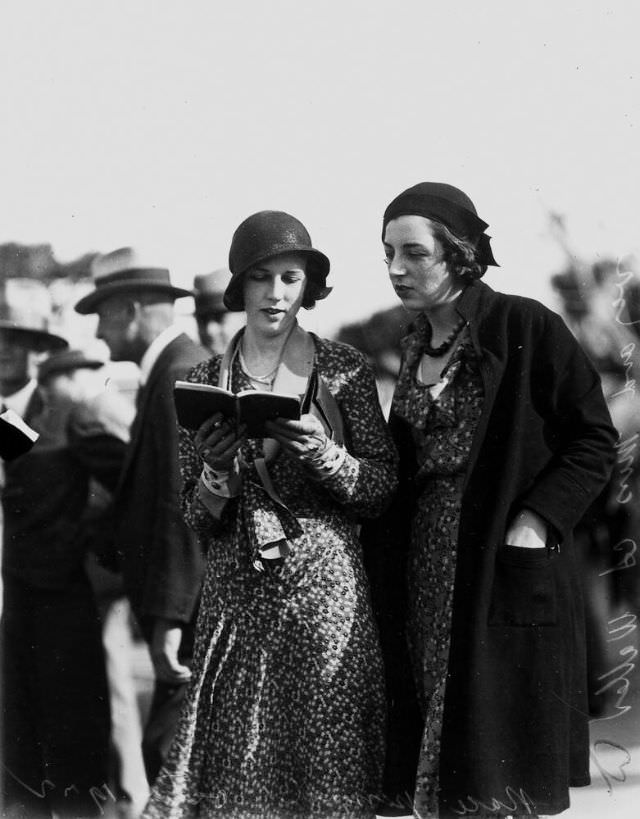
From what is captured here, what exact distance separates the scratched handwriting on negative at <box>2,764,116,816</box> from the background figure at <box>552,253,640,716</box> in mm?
1927

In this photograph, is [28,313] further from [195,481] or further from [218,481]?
[218,481]

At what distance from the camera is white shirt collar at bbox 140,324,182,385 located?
4375 mm

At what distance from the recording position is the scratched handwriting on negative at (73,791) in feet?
14.4

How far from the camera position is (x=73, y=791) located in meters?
4.39

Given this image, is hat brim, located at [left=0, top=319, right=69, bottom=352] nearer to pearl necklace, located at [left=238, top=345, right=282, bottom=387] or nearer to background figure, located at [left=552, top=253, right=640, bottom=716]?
pearl necklace, located at [left=238, top=345, right=282, bottom=387]

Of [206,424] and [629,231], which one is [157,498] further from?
[629,231]

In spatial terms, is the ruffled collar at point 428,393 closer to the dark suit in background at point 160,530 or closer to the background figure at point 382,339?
the background figure at point 382,339

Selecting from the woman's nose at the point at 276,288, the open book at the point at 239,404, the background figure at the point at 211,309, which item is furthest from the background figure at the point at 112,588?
the open book at the point at 239,404

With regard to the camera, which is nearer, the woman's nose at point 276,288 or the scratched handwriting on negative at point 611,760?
the woman's nose at point 276,288

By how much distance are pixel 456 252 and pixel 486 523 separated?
0.89 meters

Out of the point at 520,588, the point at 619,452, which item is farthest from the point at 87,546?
the point at 619,452

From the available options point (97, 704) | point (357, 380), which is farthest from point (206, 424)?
point (97, 704)

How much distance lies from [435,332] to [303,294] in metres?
0.46

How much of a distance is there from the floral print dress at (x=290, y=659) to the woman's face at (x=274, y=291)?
0.20 meters
